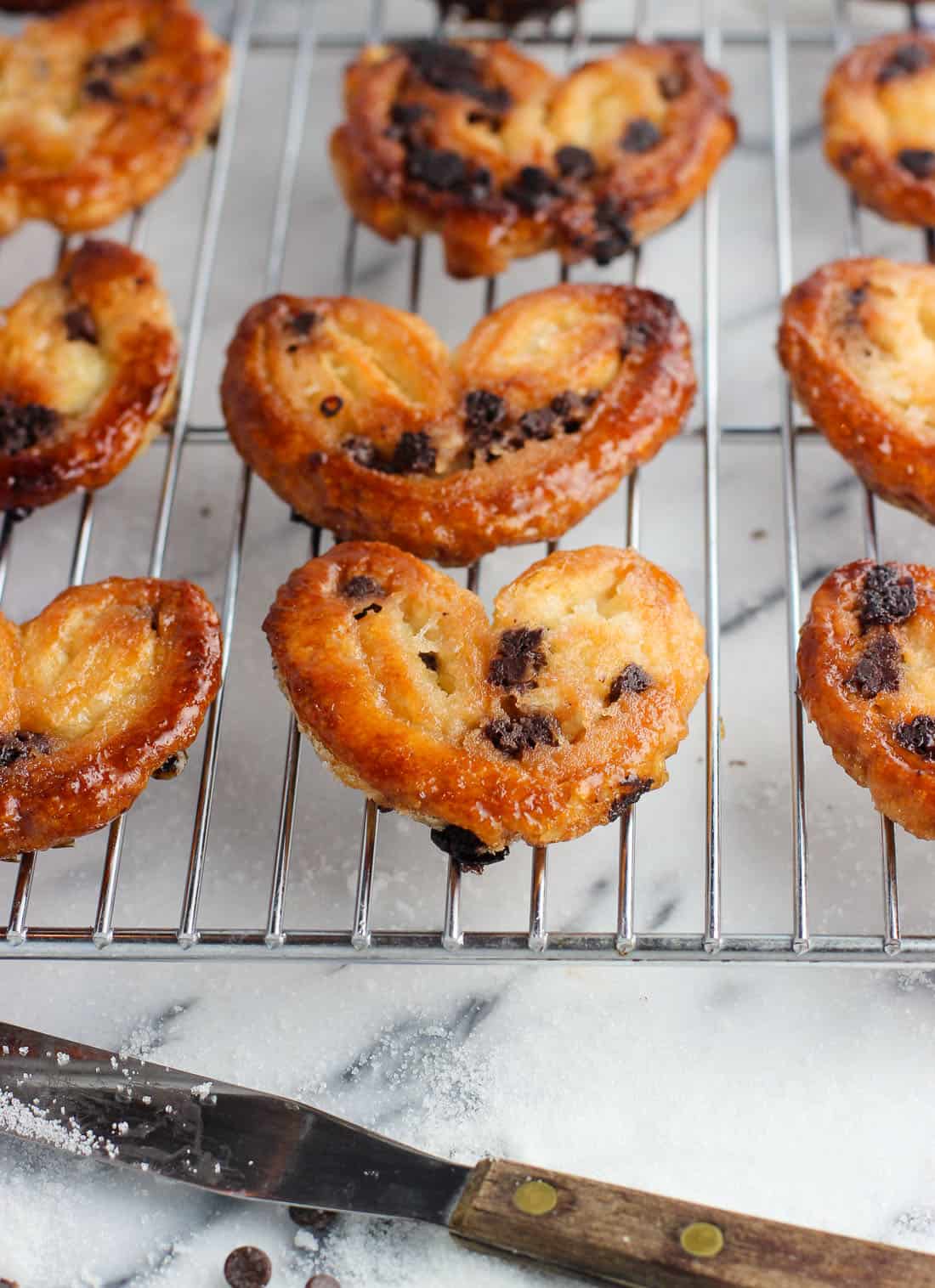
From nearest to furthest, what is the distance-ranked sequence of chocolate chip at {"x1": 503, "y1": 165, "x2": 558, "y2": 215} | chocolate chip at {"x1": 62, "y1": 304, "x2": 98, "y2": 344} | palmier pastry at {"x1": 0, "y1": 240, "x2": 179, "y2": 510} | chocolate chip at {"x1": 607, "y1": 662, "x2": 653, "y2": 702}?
chocolate chip at {"x1": 607, "y1": 662, "x2": 653, "y2": 702}
palmier pastry at {"x1": 0, "y1": 240, "x2": 179, "y2": 510}
chocolate chip at {"x1": 62, "y1": 304, "x2": 98, "y2": 344}
chocolate chip at {"x1": 503, "y1": 165, "x2": 558, "y2": 215}

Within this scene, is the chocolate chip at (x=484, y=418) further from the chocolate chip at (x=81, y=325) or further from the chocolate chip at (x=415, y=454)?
the chocolate chip at (x=81, y=325)

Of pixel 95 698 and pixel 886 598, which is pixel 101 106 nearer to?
pixel 95 698

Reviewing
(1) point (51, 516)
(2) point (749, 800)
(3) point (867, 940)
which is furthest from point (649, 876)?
(1) point (51, 516)

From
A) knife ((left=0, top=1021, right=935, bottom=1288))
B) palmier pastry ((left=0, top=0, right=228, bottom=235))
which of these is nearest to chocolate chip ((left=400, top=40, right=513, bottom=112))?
palmier pastry ((left=0, top=0, right=228, bottom=235))

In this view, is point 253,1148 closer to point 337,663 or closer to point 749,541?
point 337,663

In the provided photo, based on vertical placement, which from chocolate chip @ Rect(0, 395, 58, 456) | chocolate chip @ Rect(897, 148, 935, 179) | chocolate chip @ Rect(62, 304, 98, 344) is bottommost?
chocolate chip @ Rect(0, 395, 58, 456)

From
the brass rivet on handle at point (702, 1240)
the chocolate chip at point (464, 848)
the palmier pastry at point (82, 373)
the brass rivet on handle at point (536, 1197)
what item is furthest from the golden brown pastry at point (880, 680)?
the palmier pastry at point (82, 373)

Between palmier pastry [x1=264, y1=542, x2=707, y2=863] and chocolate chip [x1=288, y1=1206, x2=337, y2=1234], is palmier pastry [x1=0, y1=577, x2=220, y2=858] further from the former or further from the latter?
chocolate chip [x1=288, y1=1206, x2=337, y2=1234]
